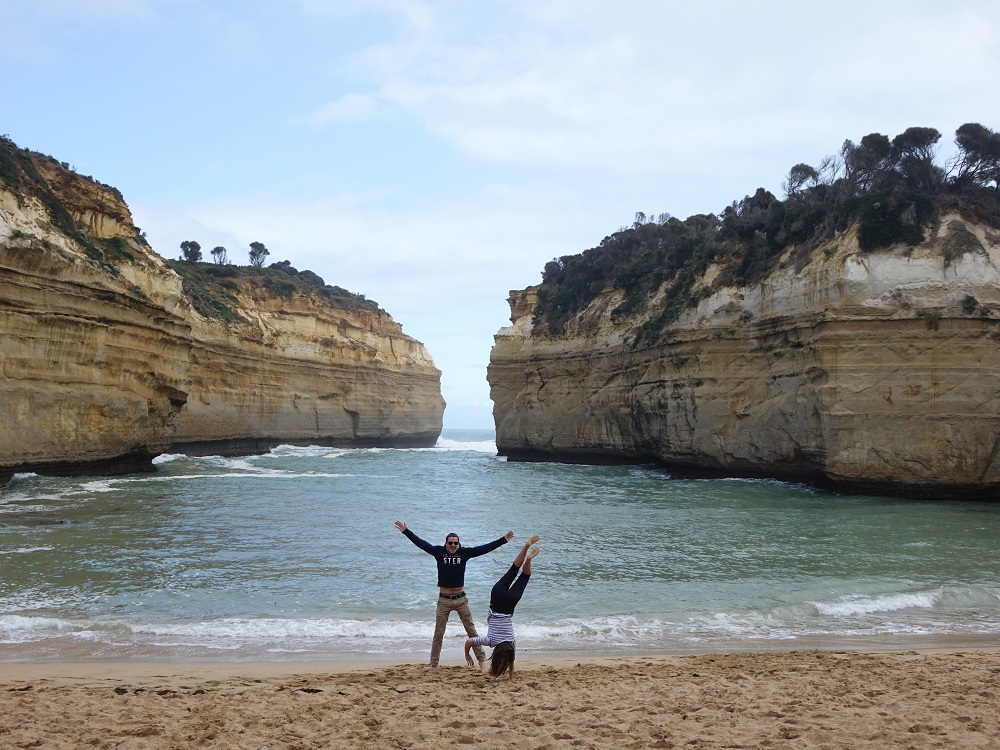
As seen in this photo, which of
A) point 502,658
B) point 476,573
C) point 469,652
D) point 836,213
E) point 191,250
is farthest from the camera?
point 191,250

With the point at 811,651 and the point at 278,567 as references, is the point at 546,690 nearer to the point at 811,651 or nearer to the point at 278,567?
the point at 811,651

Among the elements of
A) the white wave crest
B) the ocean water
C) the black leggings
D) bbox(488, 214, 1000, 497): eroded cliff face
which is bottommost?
the white wave crest

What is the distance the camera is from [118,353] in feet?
75.4

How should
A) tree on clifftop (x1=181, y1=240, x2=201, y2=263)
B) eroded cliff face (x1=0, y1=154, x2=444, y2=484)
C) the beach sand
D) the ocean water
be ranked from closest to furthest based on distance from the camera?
1. the beach sand
2. the ocean water
3. eroded cliff face (x1=0, y1=154, x2=444, y2=484)
4. tree on clifftop (x1=181, y1=240, x2=201, y2=263)

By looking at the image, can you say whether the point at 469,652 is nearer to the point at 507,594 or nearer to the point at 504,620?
the point at 504,620

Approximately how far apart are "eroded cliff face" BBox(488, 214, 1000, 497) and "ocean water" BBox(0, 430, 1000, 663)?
1.19 m

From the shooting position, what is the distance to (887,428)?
18953mm

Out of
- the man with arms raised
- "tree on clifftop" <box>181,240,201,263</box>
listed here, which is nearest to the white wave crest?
the man with arms raised

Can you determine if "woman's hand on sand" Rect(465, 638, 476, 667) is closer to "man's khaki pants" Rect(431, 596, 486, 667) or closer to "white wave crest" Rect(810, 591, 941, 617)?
"man's khaki pants" Rect(431, 596, 486, 667)

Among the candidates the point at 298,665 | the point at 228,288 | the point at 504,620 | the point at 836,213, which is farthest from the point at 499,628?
the point at 228,288

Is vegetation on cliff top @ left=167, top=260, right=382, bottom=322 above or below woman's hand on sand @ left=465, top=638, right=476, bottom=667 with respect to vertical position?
above

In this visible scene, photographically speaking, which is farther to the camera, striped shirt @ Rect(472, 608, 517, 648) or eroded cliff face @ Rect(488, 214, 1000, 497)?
eroded cliff face @ Rect(488, 214, 1000, 497)

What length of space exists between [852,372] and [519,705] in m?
16.7

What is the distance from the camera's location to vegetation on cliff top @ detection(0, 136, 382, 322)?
2183cm
